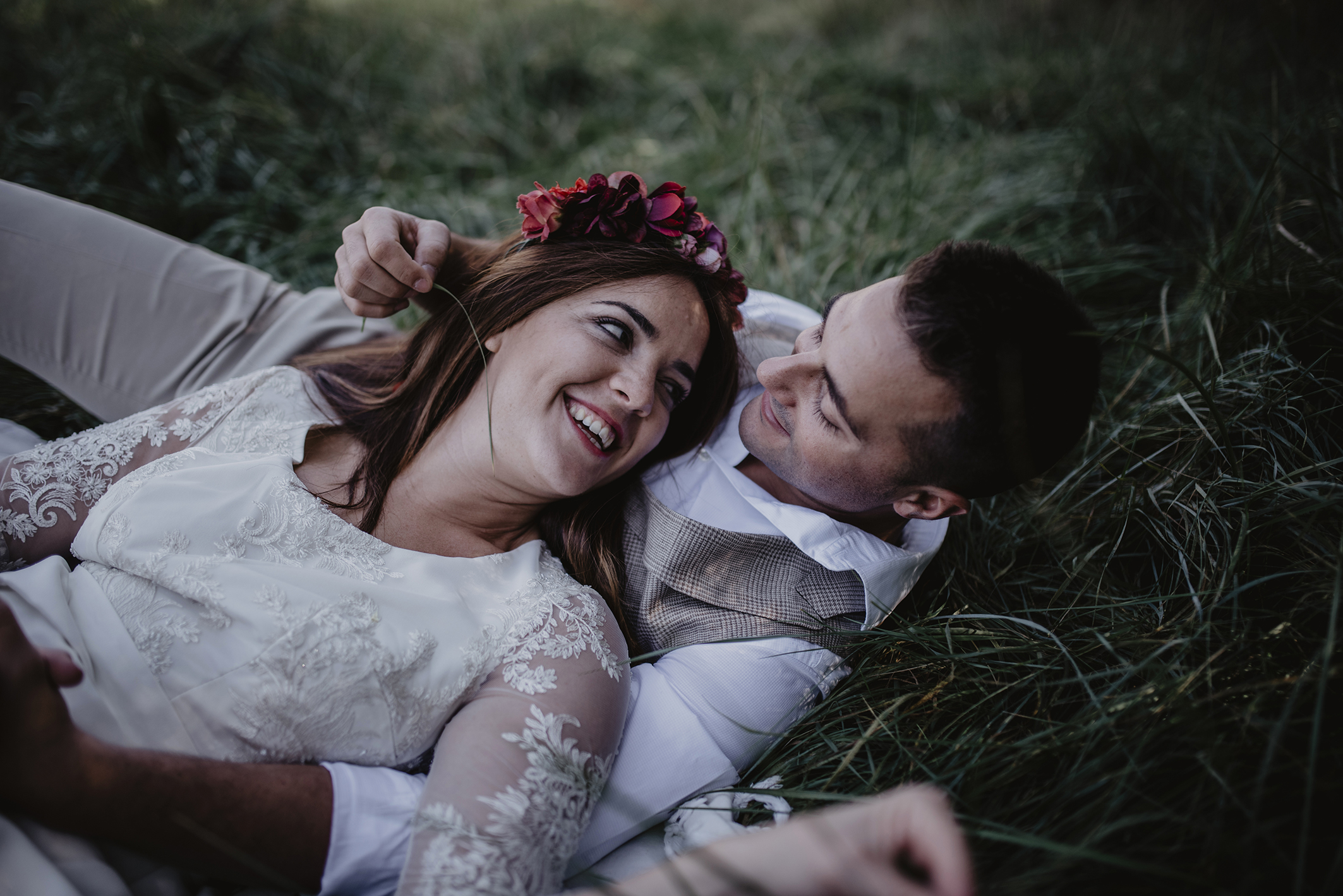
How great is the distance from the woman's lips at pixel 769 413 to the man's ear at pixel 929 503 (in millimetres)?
426

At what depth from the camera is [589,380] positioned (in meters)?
2.23

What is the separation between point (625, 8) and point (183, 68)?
6255 millimetres

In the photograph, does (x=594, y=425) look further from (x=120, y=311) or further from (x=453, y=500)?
(x=120, y=311)

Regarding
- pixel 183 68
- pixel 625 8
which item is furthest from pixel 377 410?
pixel 625 8

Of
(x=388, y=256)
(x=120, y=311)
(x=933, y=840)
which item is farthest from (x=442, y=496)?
(x=933, y=840)

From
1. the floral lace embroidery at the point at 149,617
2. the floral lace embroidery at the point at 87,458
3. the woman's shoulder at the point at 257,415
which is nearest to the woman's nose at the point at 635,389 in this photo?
the woman's shoulder at the point at 257,415

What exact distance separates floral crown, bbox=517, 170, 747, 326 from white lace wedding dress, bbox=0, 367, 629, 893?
3.90 feet

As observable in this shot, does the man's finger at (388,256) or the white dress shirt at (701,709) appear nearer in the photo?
the white dress shirt at (701,709)

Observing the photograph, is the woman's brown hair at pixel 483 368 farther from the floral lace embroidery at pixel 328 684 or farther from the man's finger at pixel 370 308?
the floral lace embroidery at pixel 328 684

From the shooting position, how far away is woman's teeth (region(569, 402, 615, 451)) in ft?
7.24

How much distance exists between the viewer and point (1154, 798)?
1604 millimetres

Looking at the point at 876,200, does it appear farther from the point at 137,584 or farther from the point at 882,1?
the point at 882,1

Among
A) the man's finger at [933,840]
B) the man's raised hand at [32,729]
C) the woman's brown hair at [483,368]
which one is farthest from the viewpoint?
the woman's brown hair at [483,368]

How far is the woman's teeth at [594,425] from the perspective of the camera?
7.24 ft
